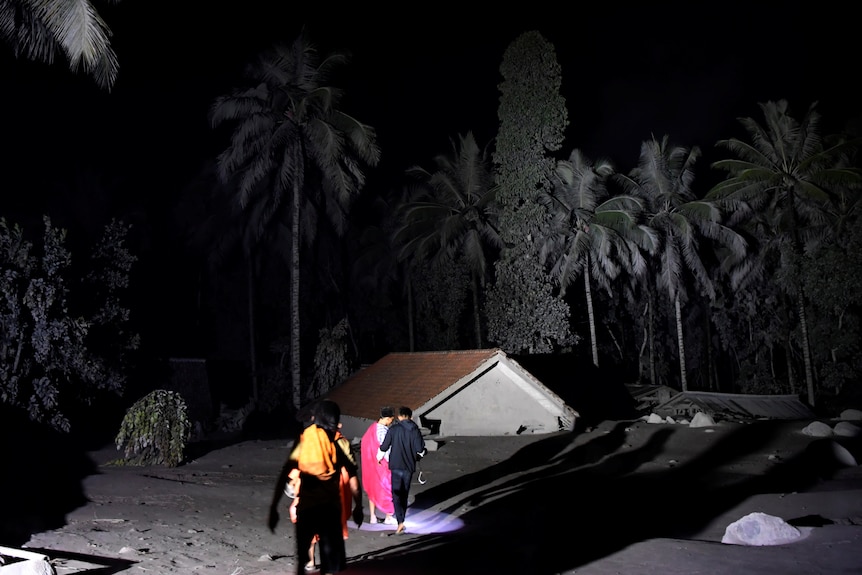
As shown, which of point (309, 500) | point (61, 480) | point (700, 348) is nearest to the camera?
point (309, 500)

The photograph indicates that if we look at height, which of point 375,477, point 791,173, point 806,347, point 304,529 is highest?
point 791,173

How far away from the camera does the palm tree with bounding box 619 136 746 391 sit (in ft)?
121

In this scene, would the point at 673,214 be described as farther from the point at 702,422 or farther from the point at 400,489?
the point at 400,489

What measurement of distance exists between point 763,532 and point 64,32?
1160cm

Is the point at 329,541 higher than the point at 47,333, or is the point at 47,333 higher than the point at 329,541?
the point at 47,333

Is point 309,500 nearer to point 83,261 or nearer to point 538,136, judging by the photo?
point 83,261

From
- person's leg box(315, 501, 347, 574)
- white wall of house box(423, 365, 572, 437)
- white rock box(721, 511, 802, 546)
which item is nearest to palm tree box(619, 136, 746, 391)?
white wall of house box(423, 365, 572, 437)

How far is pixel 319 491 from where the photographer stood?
5.98 metres

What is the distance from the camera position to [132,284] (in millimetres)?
31594

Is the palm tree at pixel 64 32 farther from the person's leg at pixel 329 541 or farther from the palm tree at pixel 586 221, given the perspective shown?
the palm tree at pixel 586 221

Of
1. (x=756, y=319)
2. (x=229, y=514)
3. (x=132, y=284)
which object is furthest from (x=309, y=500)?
(x=756, y=319)

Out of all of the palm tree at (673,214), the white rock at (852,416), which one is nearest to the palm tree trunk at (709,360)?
the palm tree at (673,214)

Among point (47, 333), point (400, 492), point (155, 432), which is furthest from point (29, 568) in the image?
point (47, 333)

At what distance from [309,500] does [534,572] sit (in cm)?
321
